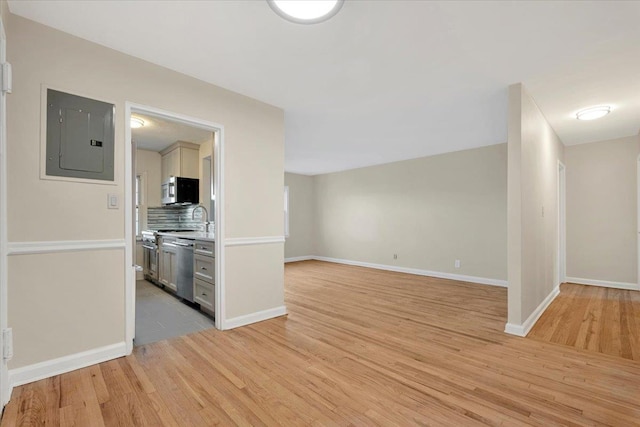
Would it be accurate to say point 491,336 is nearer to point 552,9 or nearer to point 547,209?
point 547,209

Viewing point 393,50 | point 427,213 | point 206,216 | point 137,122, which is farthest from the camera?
point 427,213

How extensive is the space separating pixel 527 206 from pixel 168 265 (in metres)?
4.60

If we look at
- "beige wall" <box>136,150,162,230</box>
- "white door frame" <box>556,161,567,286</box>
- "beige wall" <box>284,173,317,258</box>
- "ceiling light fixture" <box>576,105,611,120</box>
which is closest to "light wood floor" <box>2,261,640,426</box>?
"ceiling light fixture" <box>576,105,611,120</box>

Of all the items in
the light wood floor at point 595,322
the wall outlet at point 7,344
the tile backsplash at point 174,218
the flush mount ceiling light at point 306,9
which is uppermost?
the flush mount ceiling light at point 306,9

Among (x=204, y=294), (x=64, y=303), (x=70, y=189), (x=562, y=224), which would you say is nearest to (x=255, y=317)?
(x=204, y=294)

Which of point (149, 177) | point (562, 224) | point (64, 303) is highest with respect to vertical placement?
point (149, 177)

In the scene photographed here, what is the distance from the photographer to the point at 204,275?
131 inches

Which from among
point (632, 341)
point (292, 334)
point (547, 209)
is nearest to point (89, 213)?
point (292, 334)

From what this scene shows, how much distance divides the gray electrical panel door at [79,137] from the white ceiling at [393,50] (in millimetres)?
492

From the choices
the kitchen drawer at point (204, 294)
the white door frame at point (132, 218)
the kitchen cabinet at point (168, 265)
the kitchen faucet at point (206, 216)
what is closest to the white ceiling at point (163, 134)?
the kitchen faucet at point (206, 216)

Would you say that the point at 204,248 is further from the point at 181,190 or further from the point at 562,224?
the point at 562,224

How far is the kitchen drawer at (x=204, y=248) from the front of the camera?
10.5 ft

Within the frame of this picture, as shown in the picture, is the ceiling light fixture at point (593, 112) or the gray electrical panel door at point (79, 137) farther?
the ceiling light fixture at point (593, 112)

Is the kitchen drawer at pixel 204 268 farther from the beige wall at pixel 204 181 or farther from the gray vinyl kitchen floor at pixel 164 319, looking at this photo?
the beige wall at pixel 204 181
